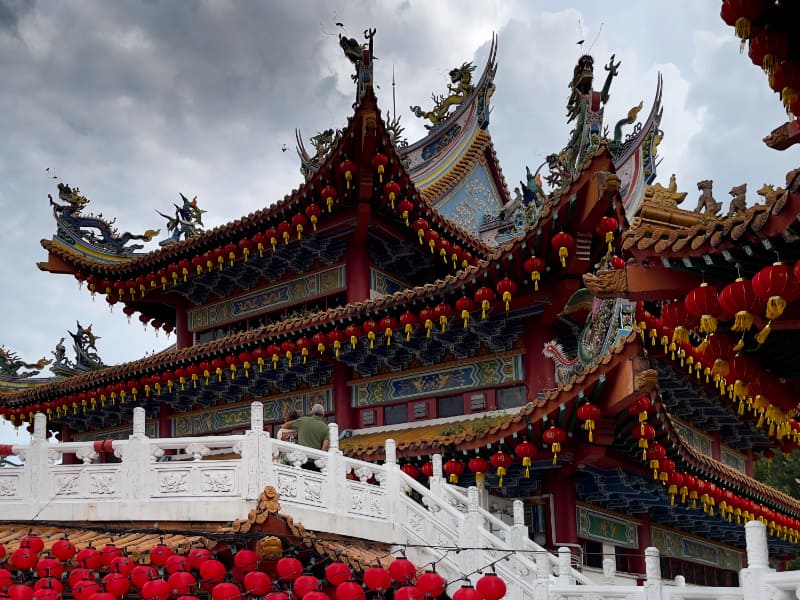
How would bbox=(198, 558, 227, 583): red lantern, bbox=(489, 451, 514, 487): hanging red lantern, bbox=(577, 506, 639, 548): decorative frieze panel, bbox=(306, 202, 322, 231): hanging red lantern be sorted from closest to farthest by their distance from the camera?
bbox=(198, 558, 227, 583): red lantern < bbox=(489, 451, 514, 487): hanging red lantern < bbox=(577, 506, 639, 548): decorative frieze panel < bbox=(306, 202, 322, 231): hanging red lantern

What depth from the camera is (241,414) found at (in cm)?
1770

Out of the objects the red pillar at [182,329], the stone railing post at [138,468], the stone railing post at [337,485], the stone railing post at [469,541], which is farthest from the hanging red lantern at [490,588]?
the red pillar at [182,329]

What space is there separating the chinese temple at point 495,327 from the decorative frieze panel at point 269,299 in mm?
43

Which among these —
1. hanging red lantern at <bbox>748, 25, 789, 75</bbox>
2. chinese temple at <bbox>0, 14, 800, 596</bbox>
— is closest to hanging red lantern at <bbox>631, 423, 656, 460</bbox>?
chinese temple at <bbox>0, 14, 800, 596</bbox>

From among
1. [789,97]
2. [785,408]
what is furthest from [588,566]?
[789,97]

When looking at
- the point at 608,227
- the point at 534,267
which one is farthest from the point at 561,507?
the point at 608,227

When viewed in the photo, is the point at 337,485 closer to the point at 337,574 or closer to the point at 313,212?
the point at 337,574

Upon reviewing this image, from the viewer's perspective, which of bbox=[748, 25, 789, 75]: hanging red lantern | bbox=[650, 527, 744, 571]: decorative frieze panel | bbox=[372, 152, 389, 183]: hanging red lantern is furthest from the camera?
bbox=[650, 527, 744, 571]: decorative frieze panel

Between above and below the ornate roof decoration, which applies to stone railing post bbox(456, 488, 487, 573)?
below

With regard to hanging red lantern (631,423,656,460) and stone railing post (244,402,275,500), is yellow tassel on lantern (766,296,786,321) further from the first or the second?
hanging red lantern (631,423,656,460)

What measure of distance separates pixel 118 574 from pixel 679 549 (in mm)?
12170

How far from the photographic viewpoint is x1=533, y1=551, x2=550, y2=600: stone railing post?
8.99 metres

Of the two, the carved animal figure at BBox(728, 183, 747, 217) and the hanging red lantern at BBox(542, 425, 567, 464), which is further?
the hanging red lantern at BBox(542, 425, 567, 464)

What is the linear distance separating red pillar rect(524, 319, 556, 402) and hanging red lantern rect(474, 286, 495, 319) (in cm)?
95
